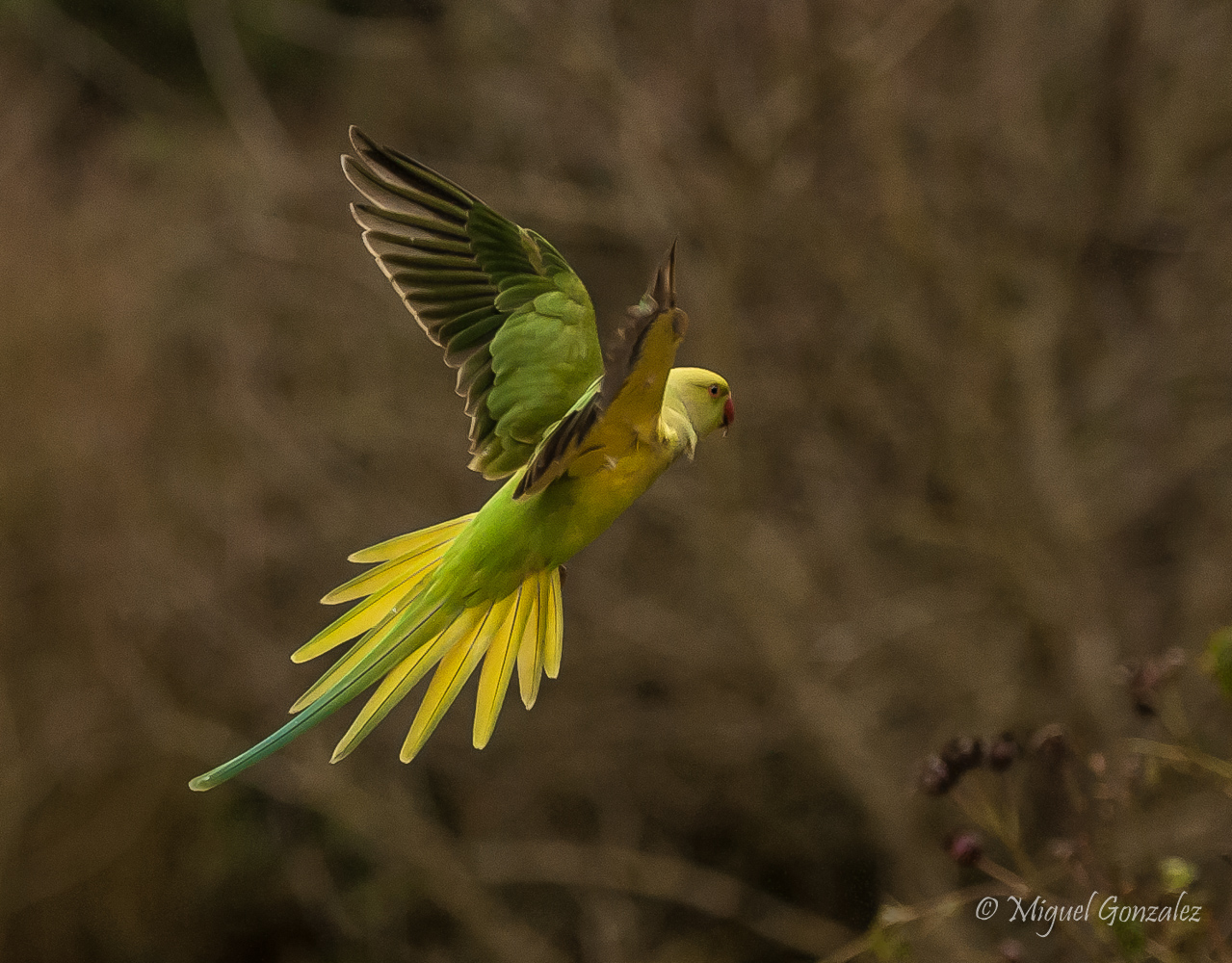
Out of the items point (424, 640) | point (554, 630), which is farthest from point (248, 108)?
point (424, 640)

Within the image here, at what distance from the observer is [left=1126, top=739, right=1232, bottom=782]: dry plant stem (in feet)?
4.59

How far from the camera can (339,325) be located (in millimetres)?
7762

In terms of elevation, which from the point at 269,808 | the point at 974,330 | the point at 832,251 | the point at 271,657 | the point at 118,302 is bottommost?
the point at 269,808

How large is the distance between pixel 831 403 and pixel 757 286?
0.75m

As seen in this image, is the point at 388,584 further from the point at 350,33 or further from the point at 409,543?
the point at 350,33

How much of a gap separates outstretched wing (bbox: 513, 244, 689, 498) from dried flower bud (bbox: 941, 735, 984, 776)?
2.40 ft

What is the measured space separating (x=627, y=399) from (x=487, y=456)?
42 centimetres

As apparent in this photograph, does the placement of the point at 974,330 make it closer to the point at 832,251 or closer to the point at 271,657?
the point at 832,251

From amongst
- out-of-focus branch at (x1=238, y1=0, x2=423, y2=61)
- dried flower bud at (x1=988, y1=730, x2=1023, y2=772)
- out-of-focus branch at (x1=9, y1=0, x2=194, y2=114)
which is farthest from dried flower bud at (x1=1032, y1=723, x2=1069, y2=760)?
out-of-focus branch at (x1=9, y1=0, x2=194, y2=114)

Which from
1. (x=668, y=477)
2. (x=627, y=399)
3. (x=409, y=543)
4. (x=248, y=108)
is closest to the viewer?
(x=627, y=399)

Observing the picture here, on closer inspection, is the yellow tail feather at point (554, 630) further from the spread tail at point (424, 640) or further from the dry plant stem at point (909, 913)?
the dry plant stem at point (909, 913)

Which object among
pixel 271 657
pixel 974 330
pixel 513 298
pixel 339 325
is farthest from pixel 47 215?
pixel 513 298

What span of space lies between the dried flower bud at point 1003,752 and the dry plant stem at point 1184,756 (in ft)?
0.51

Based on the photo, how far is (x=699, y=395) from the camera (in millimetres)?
1427
